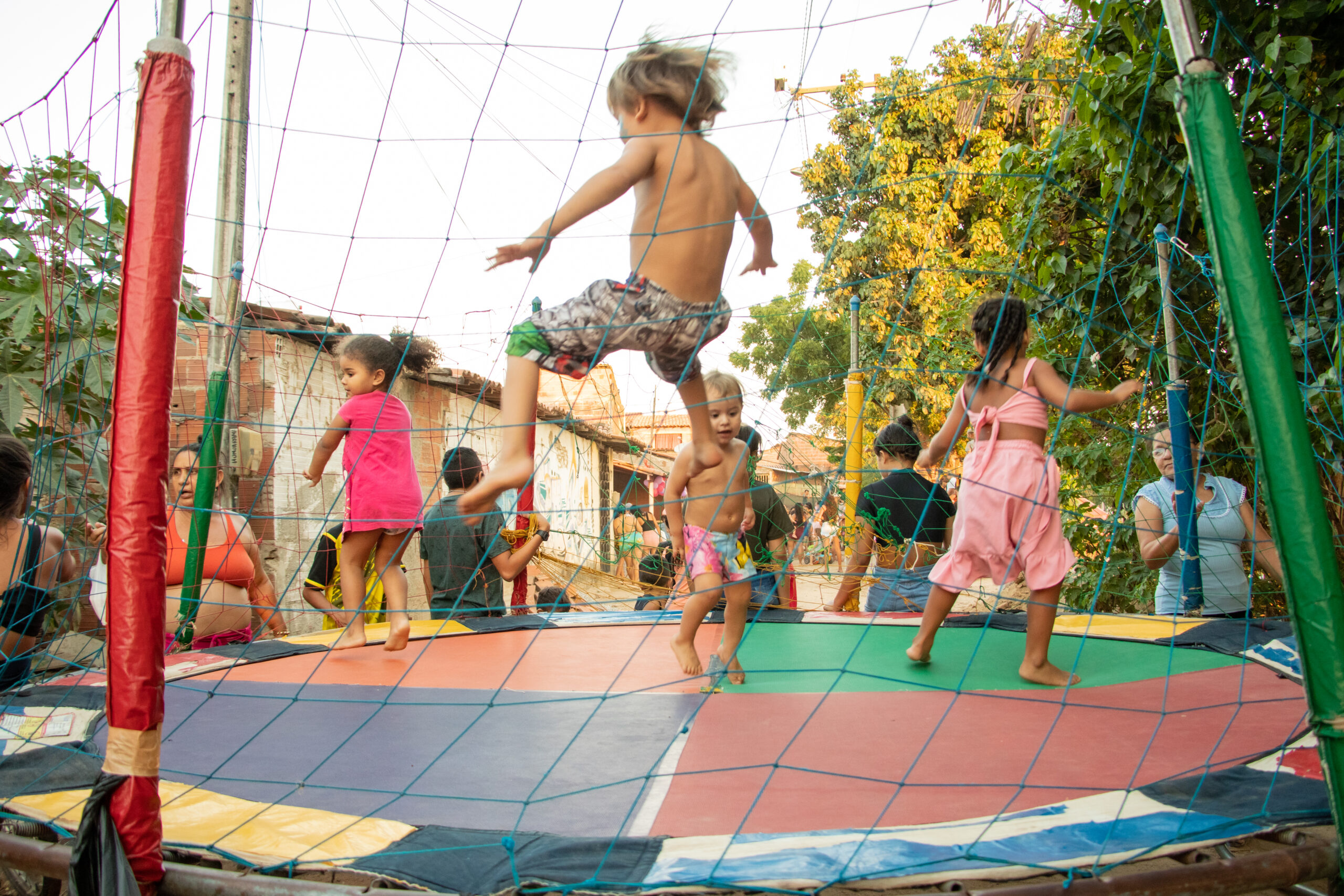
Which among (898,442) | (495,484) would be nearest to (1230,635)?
(898,442)

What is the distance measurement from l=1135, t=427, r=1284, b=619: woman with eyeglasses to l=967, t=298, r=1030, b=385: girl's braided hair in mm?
1134

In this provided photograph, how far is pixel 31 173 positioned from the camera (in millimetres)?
2617

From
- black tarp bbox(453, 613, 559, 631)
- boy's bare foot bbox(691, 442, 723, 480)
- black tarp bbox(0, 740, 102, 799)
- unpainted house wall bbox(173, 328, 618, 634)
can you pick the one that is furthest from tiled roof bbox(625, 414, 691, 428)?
black tarp bbox(0, 740, 102, 799)

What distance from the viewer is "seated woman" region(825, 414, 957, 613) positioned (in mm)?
3635

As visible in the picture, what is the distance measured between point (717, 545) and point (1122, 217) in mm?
2215

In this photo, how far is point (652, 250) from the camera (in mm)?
1853

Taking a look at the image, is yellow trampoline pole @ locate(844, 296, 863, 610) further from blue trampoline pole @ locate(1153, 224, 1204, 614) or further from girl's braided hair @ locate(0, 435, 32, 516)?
girl's braided hair @ locate(0, 435, 32, 516)

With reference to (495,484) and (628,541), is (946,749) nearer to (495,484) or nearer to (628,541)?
(495,484)

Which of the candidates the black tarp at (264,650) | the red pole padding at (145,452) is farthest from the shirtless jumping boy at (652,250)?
the black tarp at (264,650)

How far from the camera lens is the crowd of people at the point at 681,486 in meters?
1.83

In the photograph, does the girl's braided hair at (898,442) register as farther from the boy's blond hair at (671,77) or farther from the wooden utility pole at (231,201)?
the wooden utility pole at (231,201)

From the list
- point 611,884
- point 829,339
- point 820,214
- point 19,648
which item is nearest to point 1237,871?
point 611,884

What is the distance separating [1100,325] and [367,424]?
9.35 feet

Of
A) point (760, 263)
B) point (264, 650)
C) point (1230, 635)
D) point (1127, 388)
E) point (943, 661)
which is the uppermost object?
point (760, 263)
